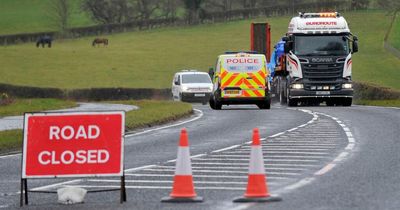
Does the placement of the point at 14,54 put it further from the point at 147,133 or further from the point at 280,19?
the point at 147,133

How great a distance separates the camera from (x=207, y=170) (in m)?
16.9

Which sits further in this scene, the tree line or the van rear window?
the tree line

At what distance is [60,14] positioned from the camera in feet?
449

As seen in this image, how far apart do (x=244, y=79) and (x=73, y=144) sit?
29.5m

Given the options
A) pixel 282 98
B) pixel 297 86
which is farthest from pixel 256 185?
pixel 282 98

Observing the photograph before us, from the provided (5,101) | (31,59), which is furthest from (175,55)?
(5,101)

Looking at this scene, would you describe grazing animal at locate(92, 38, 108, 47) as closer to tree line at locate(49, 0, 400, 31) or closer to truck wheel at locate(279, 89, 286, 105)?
tree line at locate(49, 0, 400, 31)

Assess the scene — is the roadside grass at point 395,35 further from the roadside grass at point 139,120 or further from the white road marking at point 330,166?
the white road marking at point 330,166

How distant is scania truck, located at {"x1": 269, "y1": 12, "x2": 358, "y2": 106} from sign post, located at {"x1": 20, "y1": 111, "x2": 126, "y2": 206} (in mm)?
30177

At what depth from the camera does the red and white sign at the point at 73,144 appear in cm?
1359

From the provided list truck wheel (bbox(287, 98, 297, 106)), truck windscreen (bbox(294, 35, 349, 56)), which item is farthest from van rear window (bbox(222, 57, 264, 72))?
truck wheel (bbox(287, 98, 297, 106))

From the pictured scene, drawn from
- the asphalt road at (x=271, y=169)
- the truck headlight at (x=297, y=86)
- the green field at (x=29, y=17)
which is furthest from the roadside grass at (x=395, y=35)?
the asphalt road at (x=271, y=169)

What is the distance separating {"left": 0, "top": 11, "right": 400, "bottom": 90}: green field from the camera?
242 ft

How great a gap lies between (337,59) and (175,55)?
5280 cm
